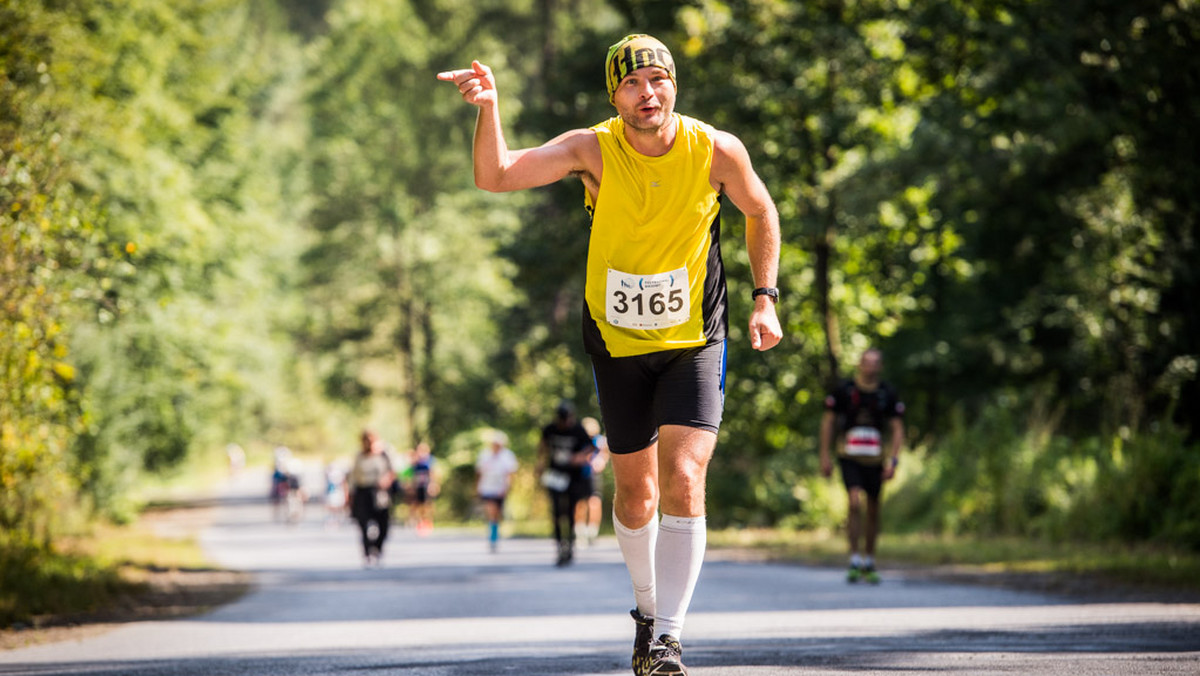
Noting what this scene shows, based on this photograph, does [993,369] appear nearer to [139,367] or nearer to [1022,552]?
[1022,552]

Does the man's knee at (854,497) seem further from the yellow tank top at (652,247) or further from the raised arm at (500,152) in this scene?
the raised arm at (500,152)

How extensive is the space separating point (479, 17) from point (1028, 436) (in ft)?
109

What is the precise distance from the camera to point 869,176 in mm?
22000

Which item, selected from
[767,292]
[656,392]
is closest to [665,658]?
[656,392]

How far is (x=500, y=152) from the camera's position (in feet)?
A: 17.2

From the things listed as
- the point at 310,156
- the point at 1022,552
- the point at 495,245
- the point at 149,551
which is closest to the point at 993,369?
the point at 495,245

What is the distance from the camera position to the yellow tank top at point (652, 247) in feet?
17.7

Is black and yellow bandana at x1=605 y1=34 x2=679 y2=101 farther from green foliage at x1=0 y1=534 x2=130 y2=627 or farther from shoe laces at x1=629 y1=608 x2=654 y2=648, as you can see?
green foliage at x1=0 y1=534 x2=130 y2=627

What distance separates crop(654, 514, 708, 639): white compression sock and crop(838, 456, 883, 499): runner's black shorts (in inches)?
302

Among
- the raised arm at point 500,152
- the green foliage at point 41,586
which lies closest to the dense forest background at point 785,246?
the green foliage at point 41,586

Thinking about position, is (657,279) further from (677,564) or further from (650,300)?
(677,564)

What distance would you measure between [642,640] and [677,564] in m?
0.40

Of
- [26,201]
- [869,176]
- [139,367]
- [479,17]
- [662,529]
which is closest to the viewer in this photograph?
[662,529]

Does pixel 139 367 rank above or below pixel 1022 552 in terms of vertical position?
above
